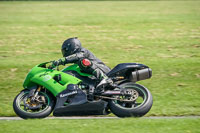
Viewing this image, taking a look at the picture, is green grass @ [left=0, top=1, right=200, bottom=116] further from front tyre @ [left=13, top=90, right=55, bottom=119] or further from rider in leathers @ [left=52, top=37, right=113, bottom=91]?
rider in leathers @ [left=52, top=37, right=113, bottom=91]

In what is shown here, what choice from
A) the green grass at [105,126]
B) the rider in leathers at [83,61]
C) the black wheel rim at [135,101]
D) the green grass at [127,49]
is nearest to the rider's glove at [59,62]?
the rider in leathers at [83,61]

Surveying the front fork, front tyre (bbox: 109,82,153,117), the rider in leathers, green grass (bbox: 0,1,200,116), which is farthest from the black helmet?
green grass (bbox: 0,1,200,116)

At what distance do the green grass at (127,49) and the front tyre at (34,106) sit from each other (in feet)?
3.52

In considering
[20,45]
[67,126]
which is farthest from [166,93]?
[20,45]

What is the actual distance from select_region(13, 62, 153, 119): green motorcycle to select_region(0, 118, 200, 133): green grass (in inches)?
9.9

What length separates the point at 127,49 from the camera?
49.5 ft

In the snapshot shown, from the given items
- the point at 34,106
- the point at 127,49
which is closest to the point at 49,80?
the point at 34,106

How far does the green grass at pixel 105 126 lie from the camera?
6148 millimetres

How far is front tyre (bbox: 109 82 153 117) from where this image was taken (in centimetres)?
679

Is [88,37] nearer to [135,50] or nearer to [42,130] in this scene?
[135,50]

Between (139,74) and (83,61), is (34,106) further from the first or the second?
(139,74)

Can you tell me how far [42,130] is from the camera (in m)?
6.22

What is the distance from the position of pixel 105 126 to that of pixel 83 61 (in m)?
1.43

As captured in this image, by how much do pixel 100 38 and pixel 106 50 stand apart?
3101mm
